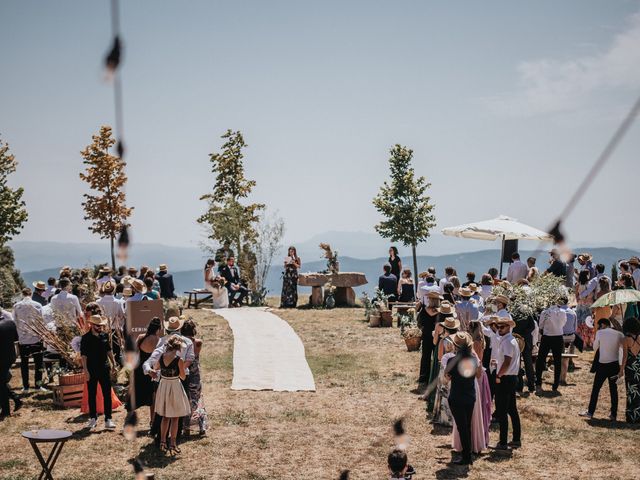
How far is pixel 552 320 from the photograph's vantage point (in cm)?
1202

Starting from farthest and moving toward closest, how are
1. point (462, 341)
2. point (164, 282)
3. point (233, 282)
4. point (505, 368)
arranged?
point (233, 282) < point (164, 282) < point (505, 368) < point (462, 341)

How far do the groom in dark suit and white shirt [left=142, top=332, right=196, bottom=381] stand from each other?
1374cm

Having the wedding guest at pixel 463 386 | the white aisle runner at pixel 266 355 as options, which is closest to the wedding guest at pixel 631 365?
the wedding guest at pixel 463 386

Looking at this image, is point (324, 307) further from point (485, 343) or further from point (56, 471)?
point (56, 471)

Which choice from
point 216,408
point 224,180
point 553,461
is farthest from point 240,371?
point 224,180

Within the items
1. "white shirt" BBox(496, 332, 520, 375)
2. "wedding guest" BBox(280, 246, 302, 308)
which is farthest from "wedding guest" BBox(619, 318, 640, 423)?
"wedding guest" BBox(280, 246, 302, 308)

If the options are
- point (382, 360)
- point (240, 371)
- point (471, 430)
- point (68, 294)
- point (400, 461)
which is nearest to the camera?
point (400, 461)

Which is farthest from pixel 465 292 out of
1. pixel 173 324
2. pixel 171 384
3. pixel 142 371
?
pixel 142 371

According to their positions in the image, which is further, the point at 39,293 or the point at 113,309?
the point at 39,293

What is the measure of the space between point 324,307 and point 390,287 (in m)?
3.02

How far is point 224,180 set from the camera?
3053cm

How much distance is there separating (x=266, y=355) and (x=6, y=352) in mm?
6292

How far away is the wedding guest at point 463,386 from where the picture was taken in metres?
8.41

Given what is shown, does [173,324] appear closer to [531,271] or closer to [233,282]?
[531,271]
